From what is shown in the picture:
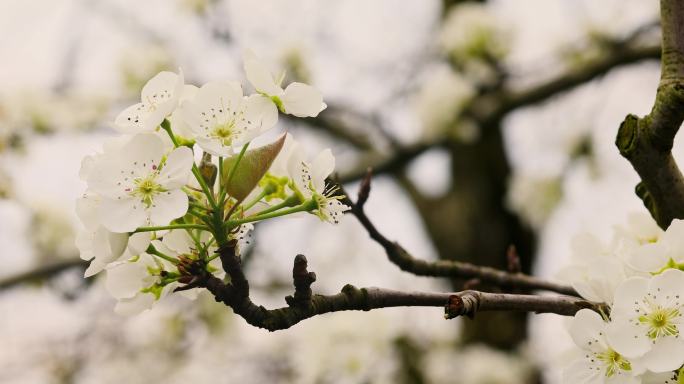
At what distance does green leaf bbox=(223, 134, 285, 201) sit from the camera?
0.73 metres

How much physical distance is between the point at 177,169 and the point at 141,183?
1.5 inches

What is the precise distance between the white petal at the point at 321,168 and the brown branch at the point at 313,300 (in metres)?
0.12

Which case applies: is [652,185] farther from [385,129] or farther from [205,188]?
[385,129]

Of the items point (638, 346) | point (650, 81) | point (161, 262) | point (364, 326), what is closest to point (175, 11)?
point (364, 326)

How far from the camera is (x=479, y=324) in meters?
3.87

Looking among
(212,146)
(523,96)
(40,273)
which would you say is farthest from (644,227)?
(40,273)

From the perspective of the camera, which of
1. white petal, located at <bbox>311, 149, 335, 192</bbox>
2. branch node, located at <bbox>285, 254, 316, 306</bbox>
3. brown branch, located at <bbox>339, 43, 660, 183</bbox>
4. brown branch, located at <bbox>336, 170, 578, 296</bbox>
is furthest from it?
brown branch, located at <bbox>339, 43, 660, 183</bbox>

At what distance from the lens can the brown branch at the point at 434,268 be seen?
3.13 feet

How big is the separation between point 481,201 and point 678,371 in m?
3.52

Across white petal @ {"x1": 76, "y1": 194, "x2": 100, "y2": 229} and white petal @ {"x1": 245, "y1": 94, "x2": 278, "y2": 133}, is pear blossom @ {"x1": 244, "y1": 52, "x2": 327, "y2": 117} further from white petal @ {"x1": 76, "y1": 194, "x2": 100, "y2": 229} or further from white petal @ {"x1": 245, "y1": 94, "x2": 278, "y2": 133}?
white petal @ {"x1": 76, "y1": 194, "x2": 100, "y2": 229}

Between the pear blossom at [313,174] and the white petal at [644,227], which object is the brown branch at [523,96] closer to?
Result: the white petal at [644,227]

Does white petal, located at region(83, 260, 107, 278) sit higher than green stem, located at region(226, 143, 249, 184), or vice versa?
green stem, located at region(226, 143, 249, 184)

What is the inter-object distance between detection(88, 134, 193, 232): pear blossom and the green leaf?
4cm

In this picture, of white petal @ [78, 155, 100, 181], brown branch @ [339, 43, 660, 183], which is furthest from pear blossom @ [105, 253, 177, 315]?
brown branch @ [339, 43, 660, 183]
